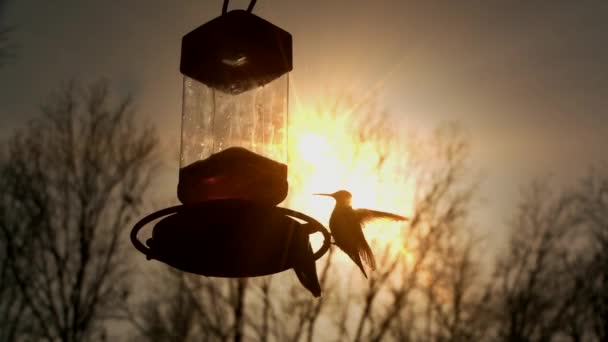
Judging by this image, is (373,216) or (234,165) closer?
(234,165)

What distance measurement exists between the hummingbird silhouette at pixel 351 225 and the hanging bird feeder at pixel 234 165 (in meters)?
0.47

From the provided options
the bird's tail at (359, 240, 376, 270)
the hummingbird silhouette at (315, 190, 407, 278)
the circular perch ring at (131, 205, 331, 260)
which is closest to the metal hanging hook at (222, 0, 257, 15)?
the circular perch ring at (131, 205, 331, 260)

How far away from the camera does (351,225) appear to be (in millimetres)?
4117

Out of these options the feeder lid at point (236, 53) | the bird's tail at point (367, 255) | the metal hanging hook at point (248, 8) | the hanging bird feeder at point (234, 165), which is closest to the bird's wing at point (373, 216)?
the bird's tail at point (367, 255)

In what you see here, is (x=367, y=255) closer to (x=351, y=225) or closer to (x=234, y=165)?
(x=351, y=225)

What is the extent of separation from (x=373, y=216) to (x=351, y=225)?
14.7 inches

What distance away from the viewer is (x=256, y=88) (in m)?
3.96

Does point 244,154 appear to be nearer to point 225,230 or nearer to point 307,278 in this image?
point 225,230

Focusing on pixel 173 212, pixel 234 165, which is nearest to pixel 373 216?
pixel 234 165

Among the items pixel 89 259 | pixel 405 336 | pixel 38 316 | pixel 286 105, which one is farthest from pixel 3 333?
pixel 286 105

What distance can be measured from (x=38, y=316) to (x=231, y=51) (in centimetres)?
1605

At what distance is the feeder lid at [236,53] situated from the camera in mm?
3520

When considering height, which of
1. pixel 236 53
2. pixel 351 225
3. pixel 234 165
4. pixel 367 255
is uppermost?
pixel 236 53

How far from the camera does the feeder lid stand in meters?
3.52
